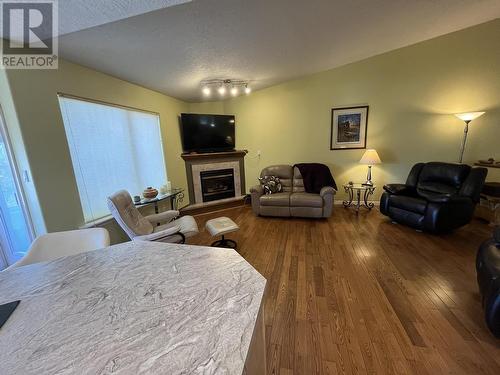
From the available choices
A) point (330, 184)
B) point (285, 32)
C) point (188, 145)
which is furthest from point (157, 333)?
point (188, 145)

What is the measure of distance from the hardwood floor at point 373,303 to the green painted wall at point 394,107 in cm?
154

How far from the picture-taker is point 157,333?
0.65 metres

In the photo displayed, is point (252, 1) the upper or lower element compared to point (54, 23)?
upper

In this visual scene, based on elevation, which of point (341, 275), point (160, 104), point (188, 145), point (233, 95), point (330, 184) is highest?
point (233, 95)

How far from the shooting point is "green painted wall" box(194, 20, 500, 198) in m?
3.36

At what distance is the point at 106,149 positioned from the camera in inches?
108

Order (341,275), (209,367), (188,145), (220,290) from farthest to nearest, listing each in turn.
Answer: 1. (188,145)
2. (341,275)
3. (220,290)
4. (209,367)

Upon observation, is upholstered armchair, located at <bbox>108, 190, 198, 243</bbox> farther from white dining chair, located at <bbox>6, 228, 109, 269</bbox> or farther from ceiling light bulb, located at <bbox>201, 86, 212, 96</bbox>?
ceiling light bulb, located at <bbox>201, 86, 212, 96</bbox>

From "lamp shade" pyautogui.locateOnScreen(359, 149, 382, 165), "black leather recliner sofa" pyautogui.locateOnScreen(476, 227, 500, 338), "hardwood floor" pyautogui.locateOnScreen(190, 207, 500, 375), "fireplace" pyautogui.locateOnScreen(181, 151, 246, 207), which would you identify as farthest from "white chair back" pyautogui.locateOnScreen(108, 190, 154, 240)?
"lamp shade" pyautogui.locateOnScreen(359, 149, 382, 165)

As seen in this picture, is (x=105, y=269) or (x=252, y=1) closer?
(x=105, y=269)

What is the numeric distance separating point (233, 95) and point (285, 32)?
2.35 metres

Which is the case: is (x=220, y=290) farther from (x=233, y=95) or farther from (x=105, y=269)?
(x=233, y=95)

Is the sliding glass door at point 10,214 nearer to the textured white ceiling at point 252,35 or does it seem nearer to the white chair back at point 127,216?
the white chair back at point 127,216

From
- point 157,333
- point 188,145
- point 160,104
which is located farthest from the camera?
point 188,145
